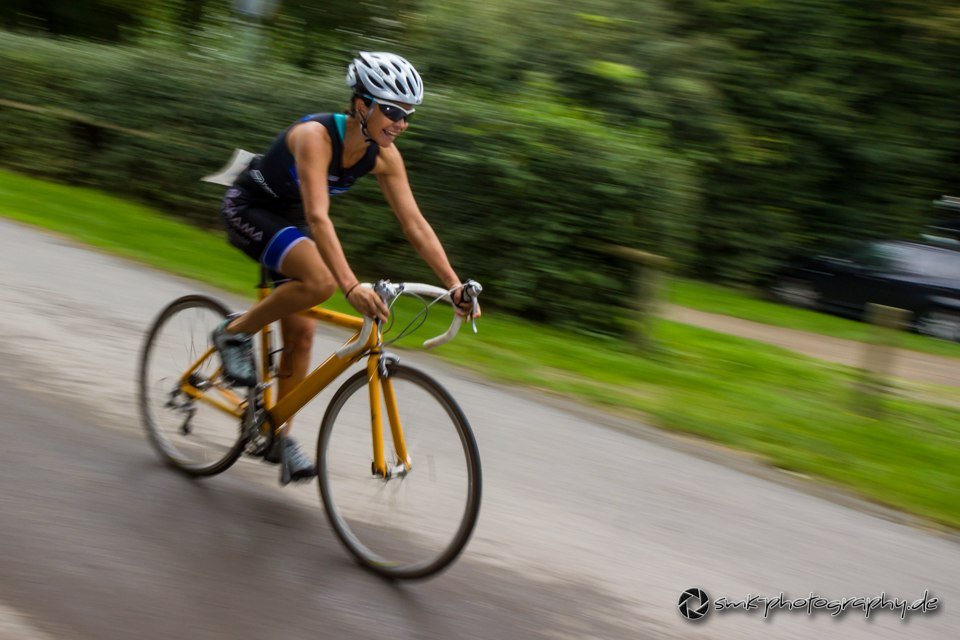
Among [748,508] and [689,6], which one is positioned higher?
[689,6]

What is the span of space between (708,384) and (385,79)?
5633 millimetres

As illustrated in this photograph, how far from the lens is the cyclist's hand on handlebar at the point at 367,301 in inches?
160

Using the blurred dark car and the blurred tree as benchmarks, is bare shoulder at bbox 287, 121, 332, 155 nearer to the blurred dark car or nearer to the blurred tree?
the blurred dark car

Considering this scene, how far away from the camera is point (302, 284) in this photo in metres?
4.50

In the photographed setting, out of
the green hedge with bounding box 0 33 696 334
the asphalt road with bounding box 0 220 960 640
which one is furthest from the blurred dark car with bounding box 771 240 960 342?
the asphalt road with bounding box 0 220 960 640

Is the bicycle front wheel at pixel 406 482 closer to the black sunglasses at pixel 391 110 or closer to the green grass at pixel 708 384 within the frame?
the black sunglasses at pixel 391 110

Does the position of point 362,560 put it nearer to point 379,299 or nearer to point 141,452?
point 379,299

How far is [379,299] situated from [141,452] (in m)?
1.98

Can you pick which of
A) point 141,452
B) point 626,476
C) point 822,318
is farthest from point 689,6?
point 141,452

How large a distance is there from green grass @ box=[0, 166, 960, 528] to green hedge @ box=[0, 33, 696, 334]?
487mm

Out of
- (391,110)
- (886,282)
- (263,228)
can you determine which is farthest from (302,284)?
(886,282)

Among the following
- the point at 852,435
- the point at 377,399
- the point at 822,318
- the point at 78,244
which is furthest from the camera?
the point at 822,318

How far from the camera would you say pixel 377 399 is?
4.38m

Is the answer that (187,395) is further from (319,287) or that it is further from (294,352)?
(319,287)
